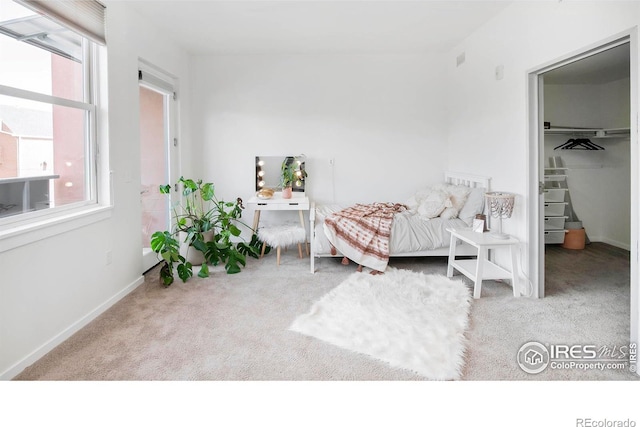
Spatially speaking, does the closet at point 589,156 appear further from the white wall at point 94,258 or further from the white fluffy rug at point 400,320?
the white wall at point 94,258

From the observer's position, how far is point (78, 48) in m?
2.84

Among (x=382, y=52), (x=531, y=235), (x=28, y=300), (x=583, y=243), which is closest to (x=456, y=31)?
(x=382, y=52)

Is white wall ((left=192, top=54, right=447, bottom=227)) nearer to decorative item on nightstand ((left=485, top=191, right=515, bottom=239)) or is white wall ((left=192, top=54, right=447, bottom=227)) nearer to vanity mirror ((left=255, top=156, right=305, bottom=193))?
vanity mirror ((left=255, top=156, right=305, bottom=193))

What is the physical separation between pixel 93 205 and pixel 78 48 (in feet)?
3.74

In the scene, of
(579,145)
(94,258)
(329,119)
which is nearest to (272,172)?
(329,119)

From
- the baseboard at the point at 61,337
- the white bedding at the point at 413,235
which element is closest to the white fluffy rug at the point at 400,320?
the white bedding at the point at 413,235

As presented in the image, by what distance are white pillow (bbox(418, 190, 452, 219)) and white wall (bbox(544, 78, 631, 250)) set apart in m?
2.22

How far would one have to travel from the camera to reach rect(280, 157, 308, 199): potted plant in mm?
5031

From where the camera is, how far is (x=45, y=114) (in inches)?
97.7

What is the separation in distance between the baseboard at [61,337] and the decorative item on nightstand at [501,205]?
3.14 metres

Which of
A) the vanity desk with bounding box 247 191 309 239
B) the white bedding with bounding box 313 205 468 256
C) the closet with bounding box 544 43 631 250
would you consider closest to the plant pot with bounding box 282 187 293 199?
the vanity desk with bounding box 247 191 309 239

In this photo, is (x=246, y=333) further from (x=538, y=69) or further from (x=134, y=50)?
(x=538, y=69)

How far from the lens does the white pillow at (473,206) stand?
391 cm

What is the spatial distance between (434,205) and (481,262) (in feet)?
3.27
